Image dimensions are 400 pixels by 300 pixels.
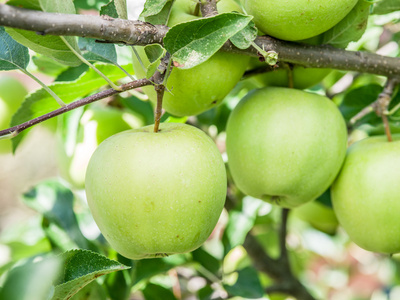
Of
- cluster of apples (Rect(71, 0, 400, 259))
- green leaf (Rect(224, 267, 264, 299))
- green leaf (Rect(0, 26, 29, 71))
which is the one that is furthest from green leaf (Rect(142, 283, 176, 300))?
green leaf (Rect(0, 26, 29, 71))

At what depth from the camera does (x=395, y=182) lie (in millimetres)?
655

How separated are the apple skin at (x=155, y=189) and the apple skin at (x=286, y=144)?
0.12 m

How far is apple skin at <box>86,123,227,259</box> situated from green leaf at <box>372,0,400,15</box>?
442mm

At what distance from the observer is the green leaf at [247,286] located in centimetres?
78

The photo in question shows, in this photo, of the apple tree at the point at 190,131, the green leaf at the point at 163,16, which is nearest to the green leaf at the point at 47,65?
the apple tree at the point at 190,131

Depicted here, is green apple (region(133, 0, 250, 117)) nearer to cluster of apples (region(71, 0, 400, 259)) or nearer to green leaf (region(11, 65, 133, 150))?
cluster of apples (region(71, 0, 400, 259))

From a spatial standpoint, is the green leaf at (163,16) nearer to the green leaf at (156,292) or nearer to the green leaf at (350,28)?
the green leaf at (350,28)

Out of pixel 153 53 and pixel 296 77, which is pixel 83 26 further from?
pixel 296 77

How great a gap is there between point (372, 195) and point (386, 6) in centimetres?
34

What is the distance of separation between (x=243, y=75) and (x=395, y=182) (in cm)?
27

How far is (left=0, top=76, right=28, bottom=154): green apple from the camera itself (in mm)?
967

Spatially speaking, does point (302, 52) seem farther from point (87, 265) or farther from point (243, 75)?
point (87, 265)

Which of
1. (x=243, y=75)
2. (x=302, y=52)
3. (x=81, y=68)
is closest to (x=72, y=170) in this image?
(x=81, y=68)

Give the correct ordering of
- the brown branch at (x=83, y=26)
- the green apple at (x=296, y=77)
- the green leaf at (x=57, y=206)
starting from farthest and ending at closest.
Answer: the green leaf at (x=57, y=206)
the green apple at (x=296, y=77)
the brown branch at (x=83, y=26)
